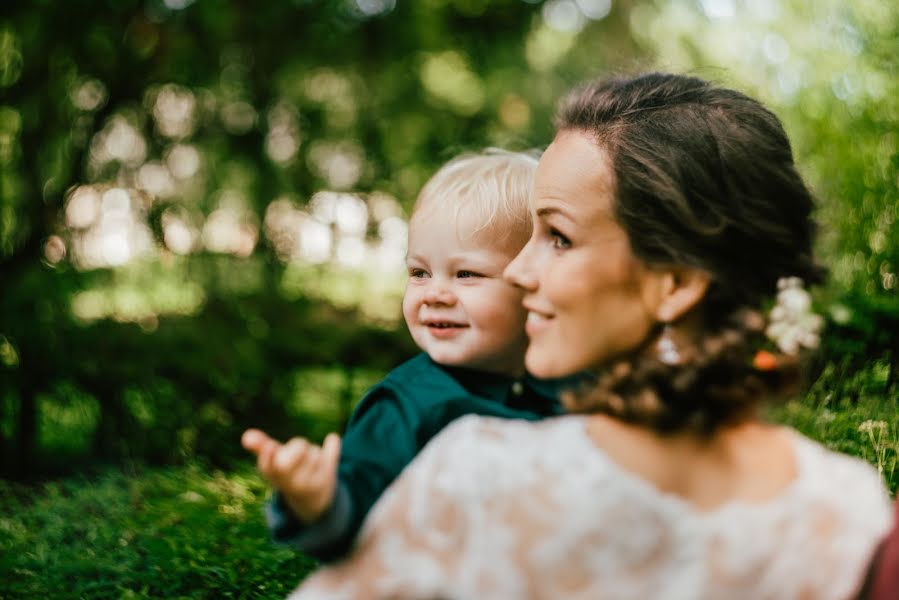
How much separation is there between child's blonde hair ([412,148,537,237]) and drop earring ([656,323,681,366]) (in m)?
0.72

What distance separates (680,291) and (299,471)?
0.86 m

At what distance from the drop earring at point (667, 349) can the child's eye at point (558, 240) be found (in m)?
0.27

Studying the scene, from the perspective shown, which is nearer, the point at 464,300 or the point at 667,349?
the point at 667,349

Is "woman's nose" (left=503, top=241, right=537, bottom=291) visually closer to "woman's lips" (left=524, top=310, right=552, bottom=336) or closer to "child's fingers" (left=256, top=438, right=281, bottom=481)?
"woman's lips" (left=524, top=310, right=552, bottom=336)

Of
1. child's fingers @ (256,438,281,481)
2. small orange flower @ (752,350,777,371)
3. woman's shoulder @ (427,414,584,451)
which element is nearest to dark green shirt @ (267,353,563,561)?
child's fingers @ (256,438,281,481)

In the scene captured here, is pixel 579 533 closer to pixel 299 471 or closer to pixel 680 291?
pixel 299 471

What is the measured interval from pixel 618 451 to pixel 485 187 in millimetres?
1116

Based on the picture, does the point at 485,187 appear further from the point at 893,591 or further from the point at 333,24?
the point at 333,24

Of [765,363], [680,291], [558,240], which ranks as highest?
[558,240]

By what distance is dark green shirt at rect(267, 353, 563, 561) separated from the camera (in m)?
1.79

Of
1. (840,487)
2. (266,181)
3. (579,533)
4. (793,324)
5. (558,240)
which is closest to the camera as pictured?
(579,533)

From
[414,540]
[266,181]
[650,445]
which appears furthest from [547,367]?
[266,181]

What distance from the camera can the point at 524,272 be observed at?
2.09m

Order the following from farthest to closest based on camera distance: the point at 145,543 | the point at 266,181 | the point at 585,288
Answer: the point at 266,181 → the point at 145,543 → the point at 585,288
